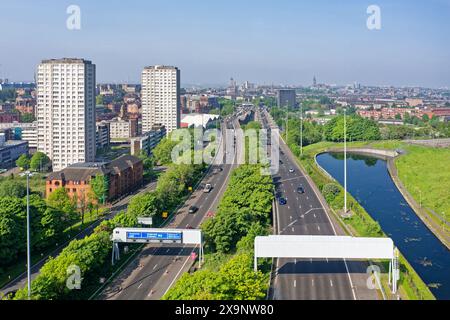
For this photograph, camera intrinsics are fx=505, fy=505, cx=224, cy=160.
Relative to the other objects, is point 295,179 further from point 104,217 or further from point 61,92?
point 61,92

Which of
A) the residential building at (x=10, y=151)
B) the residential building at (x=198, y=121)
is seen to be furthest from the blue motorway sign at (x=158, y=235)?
the residential building at (x=198, y=121)

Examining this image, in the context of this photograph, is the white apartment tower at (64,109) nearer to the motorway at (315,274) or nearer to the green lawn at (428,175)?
the motorway at (315,274)

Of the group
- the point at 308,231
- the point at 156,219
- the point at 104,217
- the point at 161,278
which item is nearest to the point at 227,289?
the point at 161,278

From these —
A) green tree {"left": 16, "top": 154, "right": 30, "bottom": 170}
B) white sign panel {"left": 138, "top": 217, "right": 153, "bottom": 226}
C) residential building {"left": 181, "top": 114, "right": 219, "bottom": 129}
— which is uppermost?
residential building {"left": 181, "top": 114, "right": 219, "bottom": 129}

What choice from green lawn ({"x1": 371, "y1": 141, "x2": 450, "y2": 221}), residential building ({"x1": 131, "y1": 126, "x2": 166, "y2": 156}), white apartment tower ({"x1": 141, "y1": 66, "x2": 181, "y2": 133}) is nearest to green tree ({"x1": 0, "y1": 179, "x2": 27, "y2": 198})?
residential building ({"x1": 131, "y1": 126, "x2": 166, "y2": 156})

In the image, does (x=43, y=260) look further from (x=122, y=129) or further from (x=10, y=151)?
(x=122, y=129)

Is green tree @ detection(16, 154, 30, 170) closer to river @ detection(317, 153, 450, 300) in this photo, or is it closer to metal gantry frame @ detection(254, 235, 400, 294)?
river @ detection(317, 153, 450, 300)
